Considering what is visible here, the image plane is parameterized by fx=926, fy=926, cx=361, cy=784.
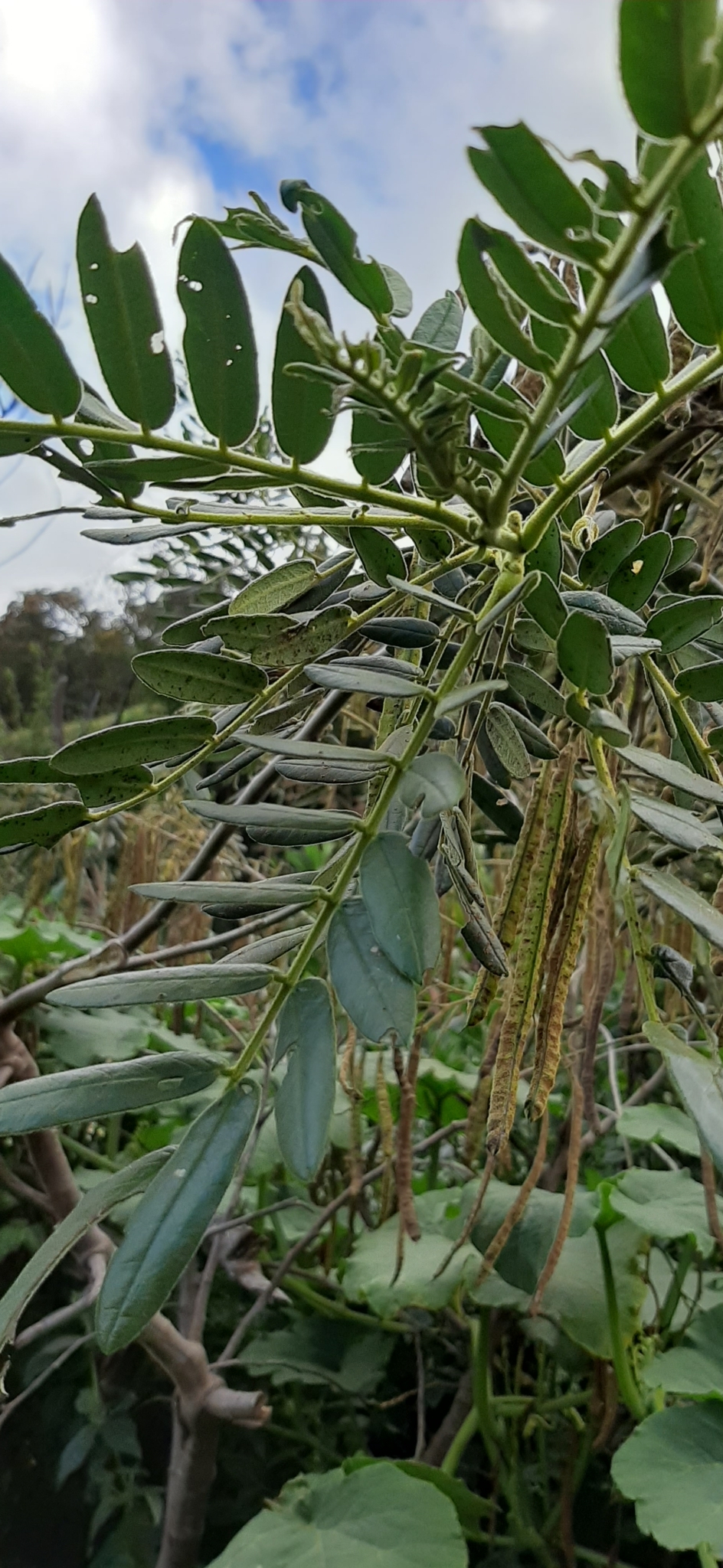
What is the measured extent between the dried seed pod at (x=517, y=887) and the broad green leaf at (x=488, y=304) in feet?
0.43

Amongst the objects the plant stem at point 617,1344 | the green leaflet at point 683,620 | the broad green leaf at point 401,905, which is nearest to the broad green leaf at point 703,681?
the green leaflet at point 683,620

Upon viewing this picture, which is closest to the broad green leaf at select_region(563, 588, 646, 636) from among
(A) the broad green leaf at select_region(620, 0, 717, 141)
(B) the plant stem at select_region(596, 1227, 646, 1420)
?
(A) the broad green leaf at select_region(620, 0, 717, 141)

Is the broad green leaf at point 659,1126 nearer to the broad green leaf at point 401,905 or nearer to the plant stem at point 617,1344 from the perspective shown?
the plant stem at point 617,1344

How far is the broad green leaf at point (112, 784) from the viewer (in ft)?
0.82

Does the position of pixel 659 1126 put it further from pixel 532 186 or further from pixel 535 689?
pixel 532 186

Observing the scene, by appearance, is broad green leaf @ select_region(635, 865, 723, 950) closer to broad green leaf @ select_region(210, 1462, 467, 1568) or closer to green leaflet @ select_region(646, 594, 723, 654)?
green leaflet @ select_region(646, 594, 723, 654)

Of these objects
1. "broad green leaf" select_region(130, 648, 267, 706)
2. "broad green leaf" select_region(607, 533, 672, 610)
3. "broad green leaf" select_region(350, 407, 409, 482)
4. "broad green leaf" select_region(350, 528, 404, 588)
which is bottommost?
"broad green leaf" select_region(130, 648, 267, 706)

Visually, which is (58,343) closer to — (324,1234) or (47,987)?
(47,987)

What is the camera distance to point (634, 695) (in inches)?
21.0

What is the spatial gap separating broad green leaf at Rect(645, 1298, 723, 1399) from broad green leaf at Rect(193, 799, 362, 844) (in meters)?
0.49

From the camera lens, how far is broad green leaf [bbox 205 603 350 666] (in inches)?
9.7

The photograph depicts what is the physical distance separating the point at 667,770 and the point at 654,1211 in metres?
0.47

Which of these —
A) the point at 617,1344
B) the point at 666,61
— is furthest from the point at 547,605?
the point at 617,1344

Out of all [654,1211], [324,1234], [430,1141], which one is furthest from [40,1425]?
[654,1211]
